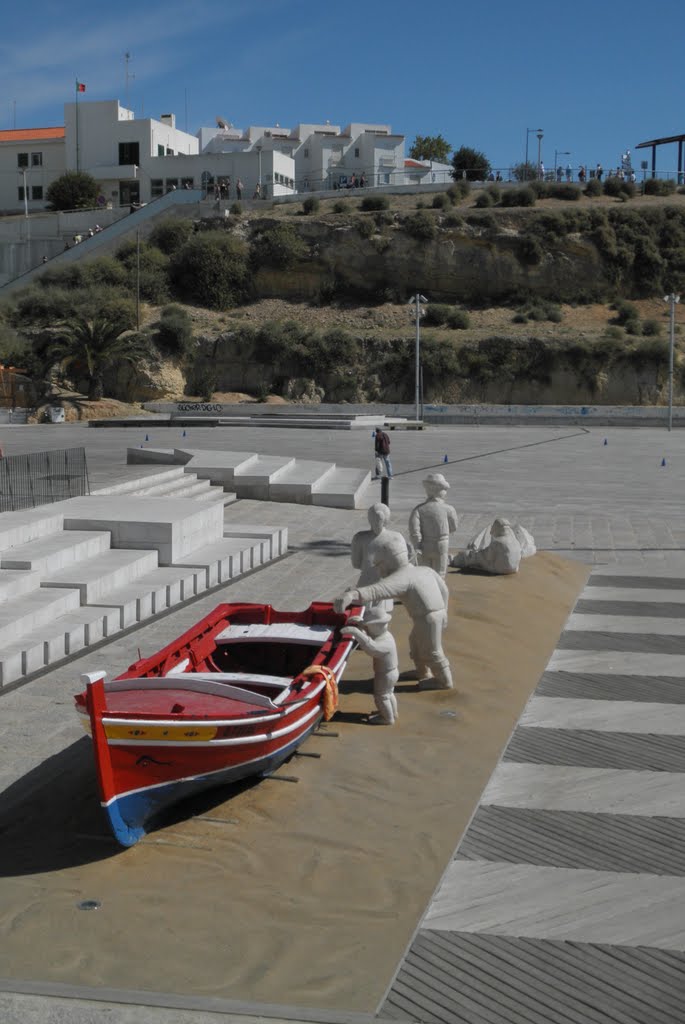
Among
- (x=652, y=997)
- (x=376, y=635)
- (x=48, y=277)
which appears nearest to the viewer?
(x=652, y=997)

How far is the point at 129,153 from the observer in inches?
3019

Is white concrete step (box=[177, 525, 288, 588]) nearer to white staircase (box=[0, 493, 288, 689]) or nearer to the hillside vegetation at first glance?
white staircase (box=[0, 493, 288, 689])

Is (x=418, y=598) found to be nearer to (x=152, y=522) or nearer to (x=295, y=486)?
(x=152, y=522)

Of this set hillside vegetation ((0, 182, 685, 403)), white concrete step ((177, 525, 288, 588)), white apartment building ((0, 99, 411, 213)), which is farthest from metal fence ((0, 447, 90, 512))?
white apartment building ((0, 99, 411, 213))

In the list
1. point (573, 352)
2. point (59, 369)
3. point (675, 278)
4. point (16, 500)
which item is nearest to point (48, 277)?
point (59, 369)

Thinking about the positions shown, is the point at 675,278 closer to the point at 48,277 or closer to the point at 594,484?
the point at 48,277

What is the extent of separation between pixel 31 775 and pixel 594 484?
61.5 feet

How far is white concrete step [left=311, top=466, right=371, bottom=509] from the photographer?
21453 mm

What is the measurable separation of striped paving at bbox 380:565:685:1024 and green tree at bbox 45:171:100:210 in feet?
232

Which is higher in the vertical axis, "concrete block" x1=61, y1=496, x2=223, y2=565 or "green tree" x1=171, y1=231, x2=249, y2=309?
"green tree" x1=171, y1=231, x2=249, y2=309

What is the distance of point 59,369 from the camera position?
5319cm

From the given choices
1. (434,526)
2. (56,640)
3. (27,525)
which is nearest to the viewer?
(56,640)

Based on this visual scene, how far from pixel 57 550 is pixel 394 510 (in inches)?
345

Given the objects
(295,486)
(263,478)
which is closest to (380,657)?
(295,486)
